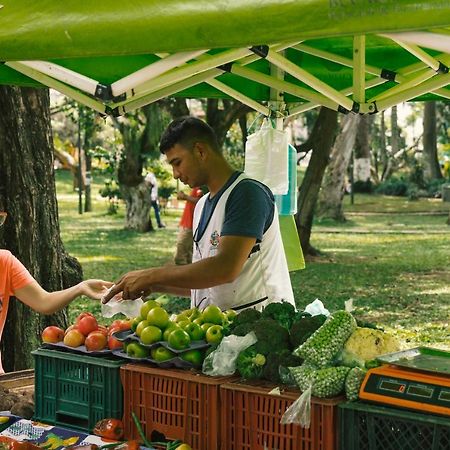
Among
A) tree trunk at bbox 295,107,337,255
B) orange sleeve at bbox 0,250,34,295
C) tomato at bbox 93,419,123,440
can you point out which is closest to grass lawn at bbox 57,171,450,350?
tree trunk at bbox 295,107,337,255

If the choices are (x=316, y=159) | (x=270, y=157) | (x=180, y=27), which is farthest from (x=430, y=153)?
(x=180, y=27)

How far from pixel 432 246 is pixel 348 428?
19.2 metres

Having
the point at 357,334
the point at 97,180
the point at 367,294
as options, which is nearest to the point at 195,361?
the point at 357,334

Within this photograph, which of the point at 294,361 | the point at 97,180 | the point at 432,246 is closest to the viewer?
the point at 294,361

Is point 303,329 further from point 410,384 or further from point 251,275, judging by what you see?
point 251,275

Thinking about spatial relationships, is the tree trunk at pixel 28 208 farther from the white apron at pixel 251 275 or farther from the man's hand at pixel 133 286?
the man's hand at pixel 133 286

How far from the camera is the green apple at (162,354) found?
3.64 meters

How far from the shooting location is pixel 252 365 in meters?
3.45

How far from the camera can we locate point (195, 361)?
3621 mm

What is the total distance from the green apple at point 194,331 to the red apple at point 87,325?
0.46 m

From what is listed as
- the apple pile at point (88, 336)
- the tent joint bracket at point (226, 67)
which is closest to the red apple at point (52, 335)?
the apple pile at point (88, 336)

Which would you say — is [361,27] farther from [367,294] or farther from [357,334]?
[367,294]

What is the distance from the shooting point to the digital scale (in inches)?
117

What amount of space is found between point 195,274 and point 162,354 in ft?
2.25
